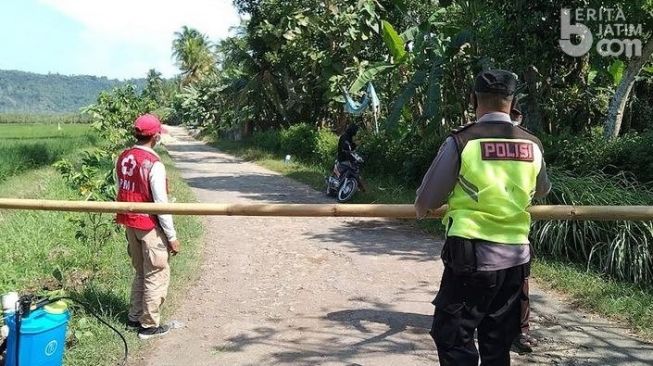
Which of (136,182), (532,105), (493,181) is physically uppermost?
(532,105)

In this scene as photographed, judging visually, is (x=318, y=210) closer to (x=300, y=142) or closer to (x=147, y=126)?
(x=147, y=126)

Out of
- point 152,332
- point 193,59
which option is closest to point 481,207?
point 152,332

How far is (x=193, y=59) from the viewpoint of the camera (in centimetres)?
5891

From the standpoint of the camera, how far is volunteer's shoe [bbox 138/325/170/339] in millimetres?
4336

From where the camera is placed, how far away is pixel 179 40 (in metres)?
63.1

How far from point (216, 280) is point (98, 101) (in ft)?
56.5

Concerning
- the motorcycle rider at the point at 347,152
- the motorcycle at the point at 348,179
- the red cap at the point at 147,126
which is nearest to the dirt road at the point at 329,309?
the red cap at the point at 147,126

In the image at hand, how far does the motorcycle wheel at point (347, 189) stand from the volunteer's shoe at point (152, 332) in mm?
6595

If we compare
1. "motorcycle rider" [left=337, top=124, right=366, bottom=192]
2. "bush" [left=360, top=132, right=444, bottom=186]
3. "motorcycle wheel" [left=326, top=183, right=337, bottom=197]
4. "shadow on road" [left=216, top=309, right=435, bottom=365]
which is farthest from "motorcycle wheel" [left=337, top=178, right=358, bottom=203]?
"shadow on road" [left=216, top=309, right=435, bottom=365]

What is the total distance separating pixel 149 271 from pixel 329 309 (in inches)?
65.2

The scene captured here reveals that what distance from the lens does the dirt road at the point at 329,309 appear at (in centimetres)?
406

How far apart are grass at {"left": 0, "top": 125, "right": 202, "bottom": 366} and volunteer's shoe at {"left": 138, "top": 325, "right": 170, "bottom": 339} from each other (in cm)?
9
